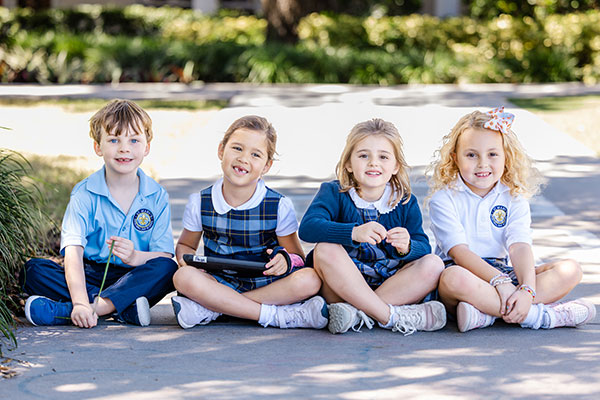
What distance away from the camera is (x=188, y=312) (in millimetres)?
3971

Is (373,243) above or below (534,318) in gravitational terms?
above

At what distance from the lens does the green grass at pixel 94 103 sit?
12.1 m

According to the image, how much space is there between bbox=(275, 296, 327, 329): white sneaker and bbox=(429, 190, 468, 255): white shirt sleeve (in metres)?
0.67

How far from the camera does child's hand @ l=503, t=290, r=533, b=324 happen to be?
12.8 feet

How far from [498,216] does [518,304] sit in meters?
0.50

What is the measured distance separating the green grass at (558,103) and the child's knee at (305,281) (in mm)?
8396

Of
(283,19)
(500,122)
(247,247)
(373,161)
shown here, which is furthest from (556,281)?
(283,19)

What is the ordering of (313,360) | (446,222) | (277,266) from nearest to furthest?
(313,360) < (277,266) < (446,222)

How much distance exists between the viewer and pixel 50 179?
23.7 feet

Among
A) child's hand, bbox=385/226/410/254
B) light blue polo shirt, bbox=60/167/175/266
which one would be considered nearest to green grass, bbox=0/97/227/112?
light blue polo shirt, bbox=60/167/175/266

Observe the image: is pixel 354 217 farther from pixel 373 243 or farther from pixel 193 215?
pixel 193 215

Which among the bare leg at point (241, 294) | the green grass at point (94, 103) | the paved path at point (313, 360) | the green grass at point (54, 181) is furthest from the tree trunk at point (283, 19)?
the bare leg at point (241, 294)

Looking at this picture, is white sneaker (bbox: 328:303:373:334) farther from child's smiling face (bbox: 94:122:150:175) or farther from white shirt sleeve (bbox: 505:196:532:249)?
child's smiling face (bbox: 94:122:150:175)

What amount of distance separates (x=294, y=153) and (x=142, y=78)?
280 inches
